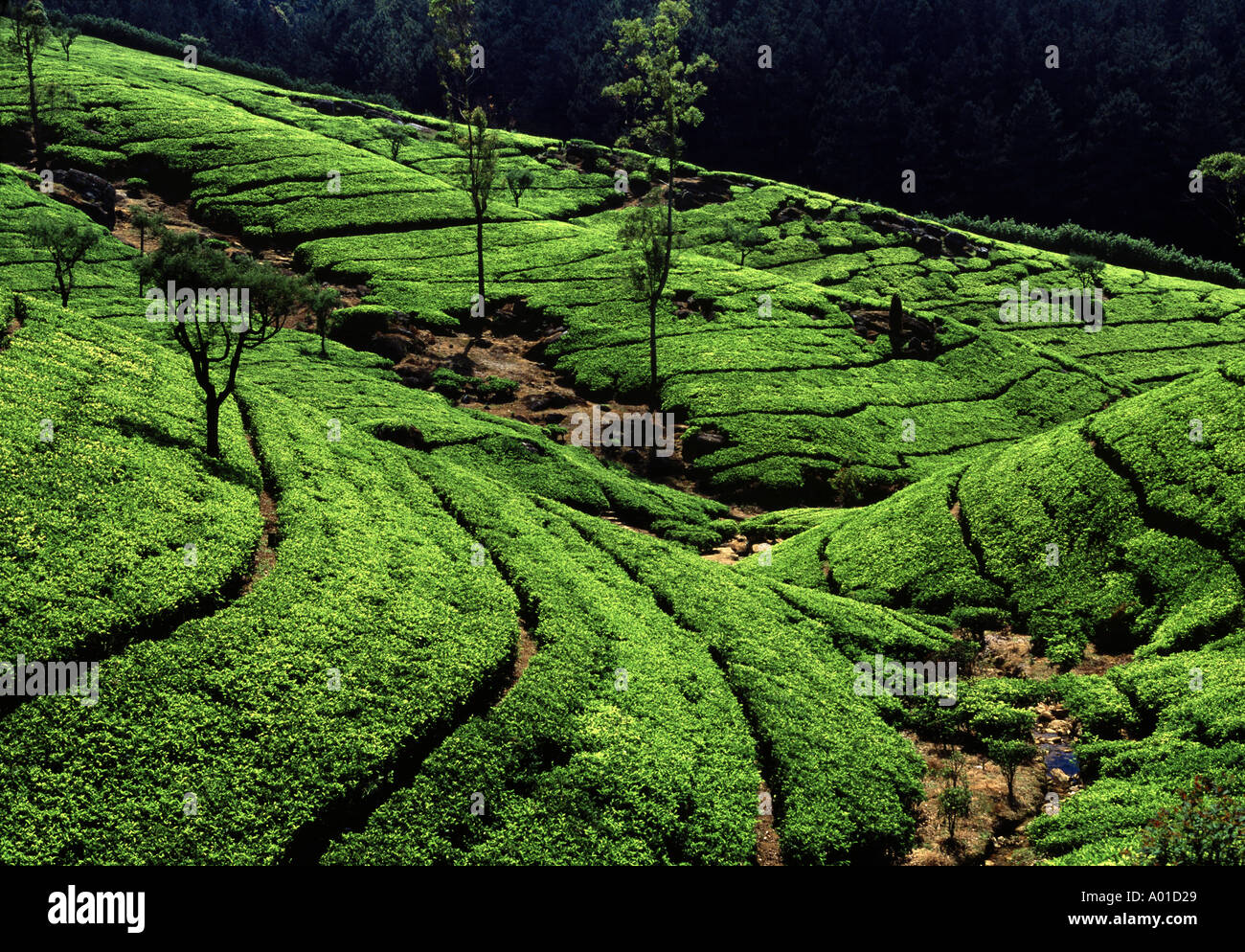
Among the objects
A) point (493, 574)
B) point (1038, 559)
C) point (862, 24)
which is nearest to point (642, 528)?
point (493, 574)

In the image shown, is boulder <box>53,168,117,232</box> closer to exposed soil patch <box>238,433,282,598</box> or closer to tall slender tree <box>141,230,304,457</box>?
tall slender tree <box>141,230,304,457</box>

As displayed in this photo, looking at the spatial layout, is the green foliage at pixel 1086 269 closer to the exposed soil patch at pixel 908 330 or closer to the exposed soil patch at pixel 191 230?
the exposed soil patch at pixel 908 330

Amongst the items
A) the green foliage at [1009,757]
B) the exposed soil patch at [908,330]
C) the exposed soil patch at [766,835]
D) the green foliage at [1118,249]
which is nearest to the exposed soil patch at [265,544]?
the exposed soil patch at [766,835]

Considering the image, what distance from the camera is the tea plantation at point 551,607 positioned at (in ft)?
46.9

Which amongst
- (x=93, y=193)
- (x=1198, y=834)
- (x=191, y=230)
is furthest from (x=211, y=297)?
(x=93, y=193)

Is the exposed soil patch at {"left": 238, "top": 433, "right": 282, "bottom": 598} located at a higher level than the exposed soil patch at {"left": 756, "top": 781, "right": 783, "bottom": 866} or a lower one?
higher

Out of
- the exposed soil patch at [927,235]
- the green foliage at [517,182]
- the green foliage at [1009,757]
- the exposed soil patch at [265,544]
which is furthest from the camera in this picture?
the exposed soil patch at [927,235]

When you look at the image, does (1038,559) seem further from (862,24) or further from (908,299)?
(862,24)

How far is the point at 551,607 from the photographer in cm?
2103

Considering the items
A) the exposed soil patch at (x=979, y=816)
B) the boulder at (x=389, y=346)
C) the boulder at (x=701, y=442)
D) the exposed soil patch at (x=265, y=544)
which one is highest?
the boulder at (x=389, y=346)

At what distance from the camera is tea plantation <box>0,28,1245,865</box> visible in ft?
46.9

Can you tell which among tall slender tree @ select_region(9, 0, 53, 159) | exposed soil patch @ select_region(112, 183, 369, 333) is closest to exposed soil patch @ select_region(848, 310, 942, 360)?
exposed soil patch @ select_region(112, 183, 369, 333)

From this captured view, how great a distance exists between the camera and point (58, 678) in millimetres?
14602

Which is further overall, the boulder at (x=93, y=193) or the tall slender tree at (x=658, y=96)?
the boulder at (x=93, y=193)
